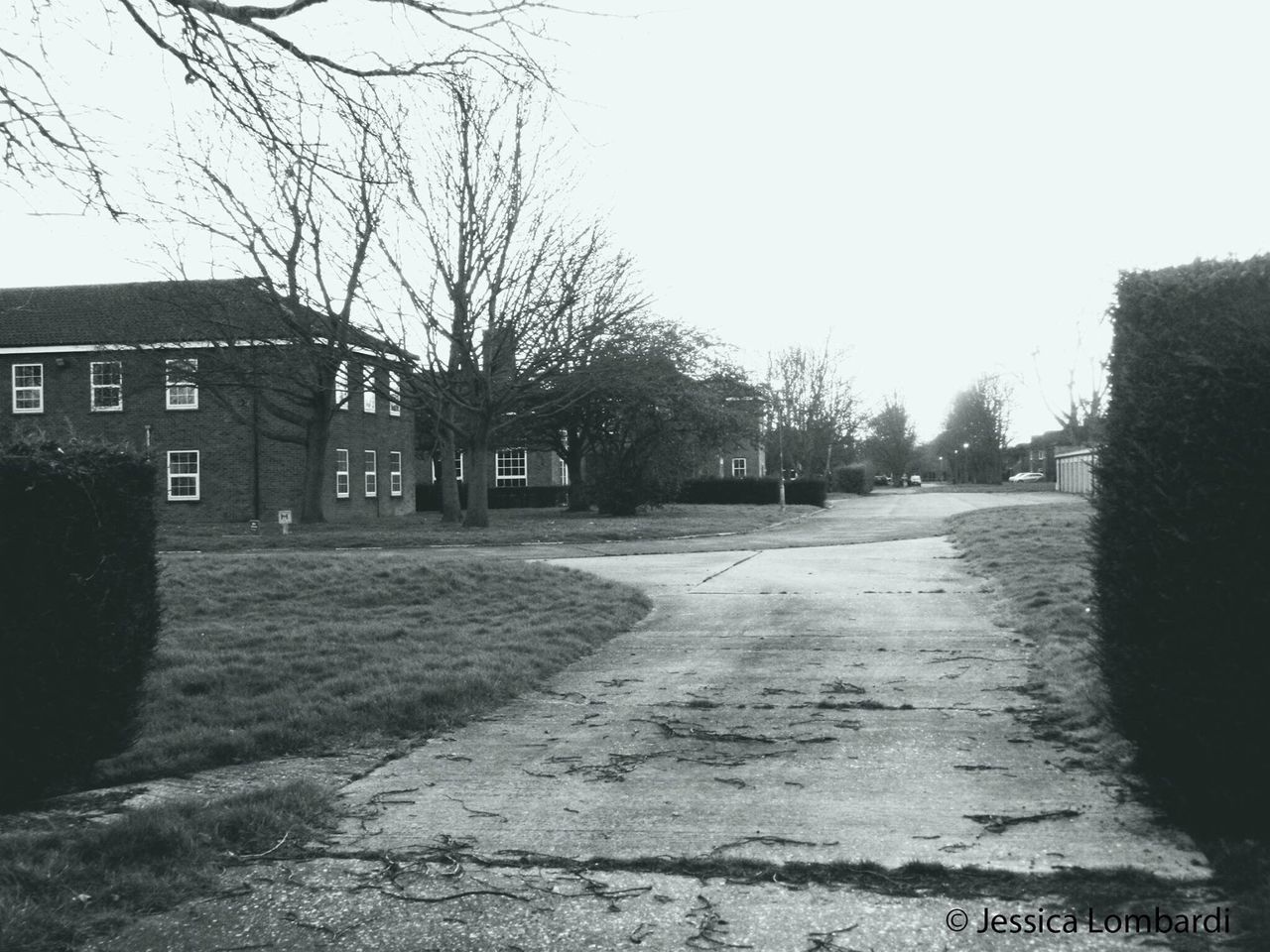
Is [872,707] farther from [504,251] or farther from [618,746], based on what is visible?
[504,251]

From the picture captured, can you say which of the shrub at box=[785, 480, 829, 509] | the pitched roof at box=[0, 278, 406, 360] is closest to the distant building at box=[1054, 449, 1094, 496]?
the shrub at box=[785, 480, 829, 509]

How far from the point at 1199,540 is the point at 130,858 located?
14.9ft

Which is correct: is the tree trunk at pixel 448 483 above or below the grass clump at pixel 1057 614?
above

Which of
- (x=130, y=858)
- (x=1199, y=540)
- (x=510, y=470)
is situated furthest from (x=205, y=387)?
(x=1199, y=540)

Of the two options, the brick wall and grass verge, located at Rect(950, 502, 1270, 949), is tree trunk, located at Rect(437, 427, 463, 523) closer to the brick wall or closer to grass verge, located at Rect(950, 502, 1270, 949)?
the brick wall

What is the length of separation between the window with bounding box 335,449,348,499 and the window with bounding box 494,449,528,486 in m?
17.7

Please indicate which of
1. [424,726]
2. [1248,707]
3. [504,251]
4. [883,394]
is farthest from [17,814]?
[883,394]

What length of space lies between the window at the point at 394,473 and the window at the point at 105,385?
10719mm

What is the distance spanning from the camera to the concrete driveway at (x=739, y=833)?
3982mm

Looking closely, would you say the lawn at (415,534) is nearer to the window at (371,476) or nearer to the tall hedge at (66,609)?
the window at (371,476)

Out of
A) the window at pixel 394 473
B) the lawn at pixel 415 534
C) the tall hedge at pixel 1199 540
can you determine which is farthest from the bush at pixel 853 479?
the tall hedge at pixel 1199 540

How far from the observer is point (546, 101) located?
26.2 ft

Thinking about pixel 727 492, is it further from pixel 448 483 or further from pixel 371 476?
pixel 448 483

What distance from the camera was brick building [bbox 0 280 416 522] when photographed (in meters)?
30.7
